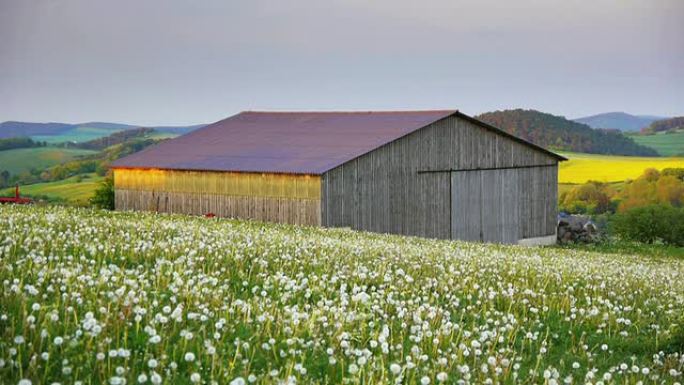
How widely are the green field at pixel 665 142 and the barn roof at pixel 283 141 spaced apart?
9524cm

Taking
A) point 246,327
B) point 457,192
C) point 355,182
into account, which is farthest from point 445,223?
point 246,327

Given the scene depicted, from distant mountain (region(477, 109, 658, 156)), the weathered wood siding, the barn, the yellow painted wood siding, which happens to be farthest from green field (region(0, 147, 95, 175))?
the weathered wood siding

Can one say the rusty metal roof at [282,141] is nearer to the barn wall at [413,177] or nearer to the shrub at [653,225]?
the barn wall at [413,177]

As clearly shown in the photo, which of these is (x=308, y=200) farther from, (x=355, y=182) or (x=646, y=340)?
(x=646, y=340)

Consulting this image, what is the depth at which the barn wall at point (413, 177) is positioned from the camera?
131 feet

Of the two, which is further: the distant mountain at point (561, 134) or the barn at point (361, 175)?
the distant mountain at point (561, 134)

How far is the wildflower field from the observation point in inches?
368

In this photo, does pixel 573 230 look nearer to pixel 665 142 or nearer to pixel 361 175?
pixel 361 175

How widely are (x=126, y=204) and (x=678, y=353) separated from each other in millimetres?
40012

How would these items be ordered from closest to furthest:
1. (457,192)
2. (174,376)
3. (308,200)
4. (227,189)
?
(174,376) < (308,200) < (227,189) < (457,192)

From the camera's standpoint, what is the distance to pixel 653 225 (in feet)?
208

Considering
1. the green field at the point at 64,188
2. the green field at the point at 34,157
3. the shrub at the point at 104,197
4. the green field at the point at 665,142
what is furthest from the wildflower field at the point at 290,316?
the green field at the point at 665,142

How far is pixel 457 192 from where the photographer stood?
152 feet

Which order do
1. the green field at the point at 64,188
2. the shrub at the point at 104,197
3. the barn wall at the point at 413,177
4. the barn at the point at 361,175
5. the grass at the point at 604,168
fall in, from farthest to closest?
1. the grass at the point at 604,168
2. the green field at the point at 64,188
3. the shrub at the point at 104,197
4. the barn at the point at 361,175
5. the barn wall at the point at 413,177
